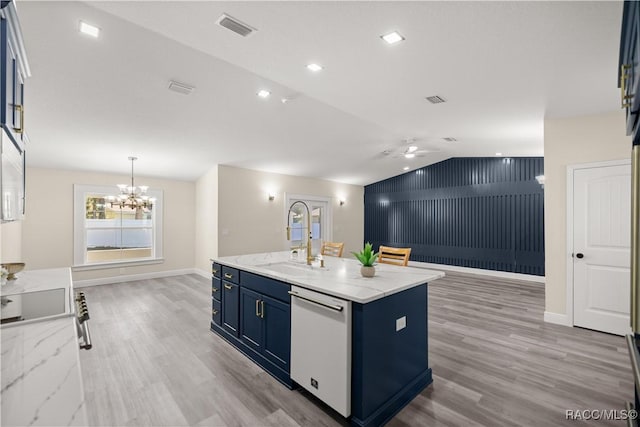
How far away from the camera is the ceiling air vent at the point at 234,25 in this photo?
2.12 meters

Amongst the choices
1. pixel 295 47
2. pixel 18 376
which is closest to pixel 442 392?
pixel 18 376

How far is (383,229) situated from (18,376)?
9040 millimetres

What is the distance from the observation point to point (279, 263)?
3373mm

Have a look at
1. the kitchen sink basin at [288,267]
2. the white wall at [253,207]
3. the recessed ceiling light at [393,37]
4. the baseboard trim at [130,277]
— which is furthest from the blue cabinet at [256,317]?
the baseboard trim at [130,277]

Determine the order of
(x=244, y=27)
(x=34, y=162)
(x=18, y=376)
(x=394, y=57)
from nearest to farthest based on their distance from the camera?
(x=18, y=376) < (x=244, y=27) < (x=394, y=57) < (x=34, y=162)

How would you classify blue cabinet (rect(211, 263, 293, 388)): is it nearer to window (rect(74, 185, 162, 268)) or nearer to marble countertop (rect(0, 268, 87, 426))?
marble countertop (rect(0, 268, 87, 426))

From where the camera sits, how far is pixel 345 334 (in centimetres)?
194

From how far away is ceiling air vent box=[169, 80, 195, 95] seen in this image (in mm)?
3220

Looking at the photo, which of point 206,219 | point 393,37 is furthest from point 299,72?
point 206,219

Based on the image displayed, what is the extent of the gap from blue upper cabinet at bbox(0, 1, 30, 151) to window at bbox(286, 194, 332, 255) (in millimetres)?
6011

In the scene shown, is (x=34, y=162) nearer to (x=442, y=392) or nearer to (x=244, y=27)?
(x=244, y=27)

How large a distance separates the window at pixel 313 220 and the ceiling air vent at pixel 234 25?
17.6 ft

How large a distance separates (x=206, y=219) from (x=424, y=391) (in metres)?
5.66

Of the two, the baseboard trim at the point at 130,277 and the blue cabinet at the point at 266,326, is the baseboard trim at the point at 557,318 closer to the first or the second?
the blue cabinet at the point at 266,326
